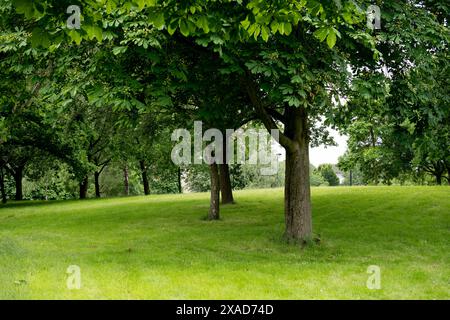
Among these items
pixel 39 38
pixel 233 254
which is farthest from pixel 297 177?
pixel 39 38

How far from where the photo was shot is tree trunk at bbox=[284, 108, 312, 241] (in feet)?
44.0

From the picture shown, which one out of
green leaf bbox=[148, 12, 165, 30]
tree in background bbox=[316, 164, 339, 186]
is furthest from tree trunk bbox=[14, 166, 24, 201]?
tree in background bbox=[316, 164, 339, 186]

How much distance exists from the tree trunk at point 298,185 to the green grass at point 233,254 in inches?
23.9

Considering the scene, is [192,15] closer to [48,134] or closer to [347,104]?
[347,104]

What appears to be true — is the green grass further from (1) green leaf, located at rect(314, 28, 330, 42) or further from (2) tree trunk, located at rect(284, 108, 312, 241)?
(1) green leaf, located at rect(314, 28, 330, 42)

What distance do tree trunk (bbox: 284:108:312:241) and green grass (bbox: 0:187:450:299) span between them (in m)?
0.61

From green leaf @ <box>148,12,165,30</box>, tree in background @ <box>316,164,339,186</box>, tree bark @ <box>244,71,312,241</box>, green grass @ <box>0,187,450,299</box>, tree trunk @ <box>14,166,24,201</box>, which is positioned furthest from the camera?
tree in background @ <box>316,164,339,186</box>

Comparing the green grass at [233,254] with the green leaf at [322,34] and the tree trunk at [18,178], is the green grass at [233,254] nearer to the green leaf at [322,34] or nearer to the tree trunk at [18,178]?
the green leaf at [322,34]

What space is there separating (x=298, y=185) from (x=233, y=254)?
277cm

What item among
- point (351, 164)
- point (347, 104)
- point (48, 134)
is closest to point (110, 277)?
point (347, 104)

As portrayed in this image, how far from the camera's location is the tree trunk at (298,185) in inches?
528
